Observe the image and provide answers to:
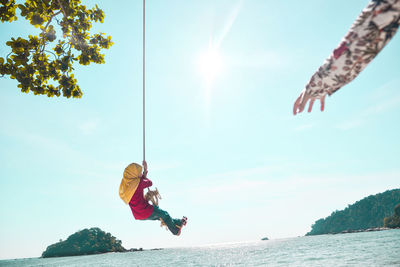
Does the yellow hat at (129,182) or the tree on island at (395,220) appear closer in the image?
the yellow hat at (129,182)

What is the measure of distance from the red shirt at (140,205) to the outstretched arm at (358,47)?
4.07 metres

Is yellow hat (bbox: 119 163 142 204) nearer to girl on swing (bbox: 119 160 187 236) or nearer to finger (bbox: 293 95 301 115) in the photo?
girl on swing (bbox: 119 160 187 236)

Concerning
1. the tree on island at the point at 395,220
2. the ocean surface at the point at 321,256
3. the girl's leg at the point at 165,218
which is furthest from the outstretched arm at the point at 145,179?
the tree on island at the point at 395,220

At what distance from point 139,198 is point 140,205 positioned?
14cm

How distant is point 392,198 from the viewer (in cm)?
19412

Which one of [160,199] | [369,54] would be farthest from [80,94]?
[369,54]

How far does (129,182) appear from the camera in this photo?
205 inches

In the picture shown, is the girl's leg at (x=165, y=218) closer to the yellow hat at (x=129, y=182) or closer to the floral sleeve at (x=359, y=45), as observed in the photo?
the yellow hat at (x=129, y=182)

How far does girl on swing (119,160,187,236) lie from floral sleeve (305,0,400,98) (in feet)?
13.4

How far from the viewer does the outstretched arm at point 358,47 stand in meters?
1.68

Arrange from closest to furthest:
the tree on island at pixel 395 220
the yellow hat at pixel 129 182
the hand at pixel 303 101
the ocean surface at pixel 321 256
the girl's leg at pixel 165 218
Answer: the hand at pixel 303 101 → the yellow hat at pixel 129 182 → the girl's leg at pixel 165 218 → the ocean surface at pixel 321 256 → the tree on island at pixel 395 220

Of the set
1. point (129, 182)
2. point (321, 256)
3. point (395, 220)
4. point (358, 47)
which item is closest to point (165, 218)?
point (129, 182)

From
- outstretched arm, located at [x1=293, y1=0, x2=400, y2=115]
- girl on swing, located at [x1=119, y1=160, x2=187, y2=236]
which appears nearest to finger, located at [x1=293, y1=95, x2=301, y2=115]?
outstretched arm, located at [x1=293, y1=0, x2=400, y2=115]

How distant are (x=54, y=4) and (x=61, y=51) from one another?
1148mm
